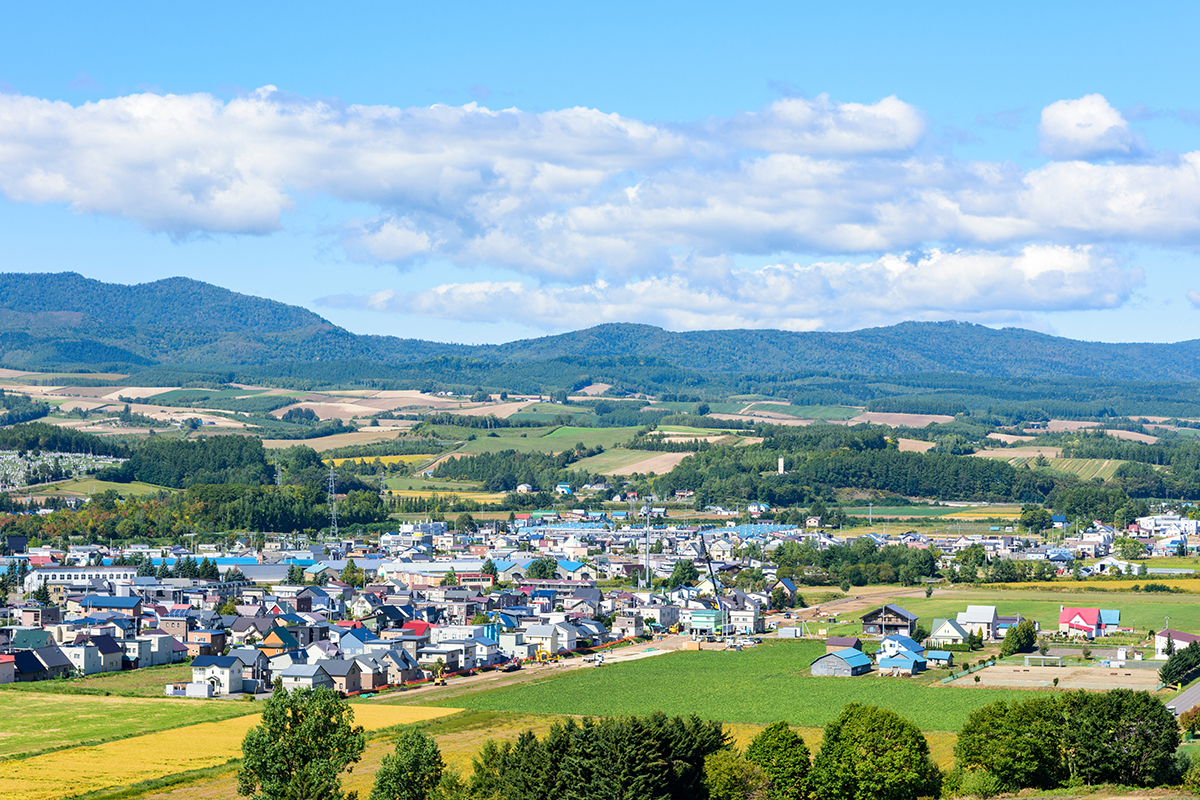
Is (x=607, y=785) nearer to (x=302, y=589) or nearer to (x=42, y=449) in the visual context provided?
(x=302, y=589)

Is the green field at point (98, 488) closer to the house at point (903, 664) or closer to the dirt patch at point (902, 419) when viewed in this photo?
the house at point (903, 664)

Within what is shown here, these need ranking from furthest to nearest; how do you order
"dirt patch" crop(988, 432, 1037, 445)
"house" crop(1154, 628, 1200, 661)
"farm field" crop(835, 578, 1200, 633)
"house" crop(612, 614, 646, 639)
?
"dirt patch" crop(988, 432, 1037, 445)
"house" crop(612, 614, 646, 639)
"farm field" crop(835, 578, 1200, 633)
"house" crop(1154, 628, 1200, 661)

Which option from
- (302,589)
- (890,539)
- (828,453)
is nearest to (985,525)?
(890,539)

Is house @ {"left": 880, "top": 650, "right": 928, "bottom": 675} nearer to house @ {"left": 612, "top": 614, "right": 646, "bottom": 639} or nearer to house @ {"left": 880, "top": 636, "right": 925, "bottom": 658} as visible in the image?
house @ {"left": 880, "top": 636, "right": 925, "bottom": 658}

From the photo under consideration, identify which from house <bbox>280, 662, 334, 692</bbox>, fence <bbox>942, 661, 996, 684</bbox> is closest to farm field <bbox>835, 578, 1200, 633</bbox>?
fence <bbox>942, 661, 996, 684</bbox>

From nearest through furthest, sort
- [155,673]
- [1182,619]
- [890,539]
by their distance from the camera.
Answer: [155,673]
[1182,619]
[890,539]

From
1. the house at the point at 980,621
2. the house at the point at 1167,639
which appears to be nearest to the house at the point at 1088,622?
the house at the point at 980,621

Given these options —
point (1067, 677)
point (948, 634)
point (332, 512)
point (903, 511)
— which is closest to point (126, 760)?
point (1067, 677)
